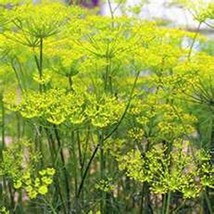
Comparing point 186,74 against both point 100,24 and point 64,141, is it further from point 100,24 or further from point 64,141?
point 64,141

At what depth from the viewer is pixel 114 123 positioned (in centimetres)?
168

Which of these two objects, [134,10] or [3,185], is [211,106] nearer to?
[134,10]

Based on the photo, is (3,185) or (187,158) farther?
(3,185)

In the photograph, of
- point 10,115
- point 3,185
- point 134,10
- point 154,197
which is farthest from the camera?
point 10,115

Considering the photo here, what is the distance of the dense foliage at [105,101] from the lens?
155cm

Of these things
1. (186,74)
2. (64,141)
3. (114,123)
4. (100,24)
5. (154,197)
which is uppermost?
(100,24)

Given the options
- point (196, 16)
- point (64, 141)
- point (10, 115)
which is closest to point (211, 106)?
point (196, 16)

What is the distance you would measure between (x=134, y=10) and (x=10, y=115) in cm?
87

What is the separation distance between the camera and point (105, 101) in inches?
62.5

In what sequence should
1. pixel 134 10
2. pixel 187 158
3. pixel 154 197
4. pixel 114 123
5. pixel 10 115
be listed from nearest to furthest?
pixel 187 158
pixel 114 123
pixel 134 10
pixel 154 197
pixel 10 115

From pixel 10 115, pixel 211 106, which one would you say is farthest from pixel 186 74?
pixel 10 115

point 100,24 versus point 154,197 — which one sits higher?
point 100,24

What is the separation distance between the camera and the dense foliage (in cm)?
155

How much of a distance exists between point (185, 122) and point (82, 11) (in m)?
0.47
